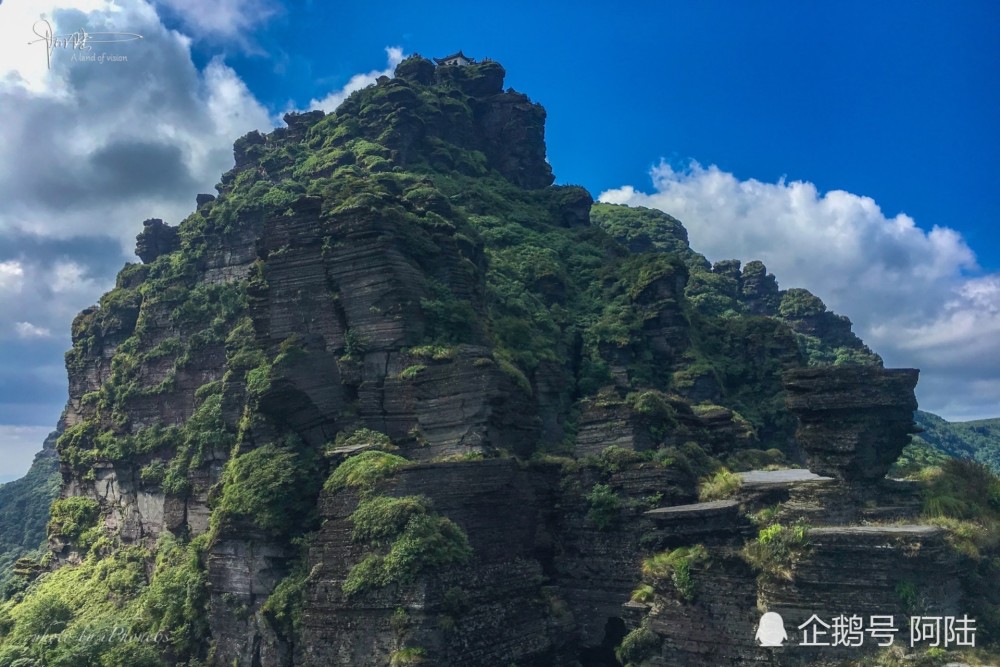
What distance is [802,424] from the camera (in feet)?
75.4

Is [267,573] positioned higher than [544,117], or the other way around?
[544,117]

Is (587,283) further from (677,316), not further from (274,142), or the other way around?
(274,142)

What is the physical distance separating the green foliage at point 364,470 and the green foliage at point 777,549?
36.4ft

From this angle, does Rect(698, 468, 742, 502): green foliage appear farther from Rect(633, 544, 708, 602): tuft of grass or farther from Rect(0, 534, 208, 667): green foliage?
Rect(0, 534, 208, 667): green foliage

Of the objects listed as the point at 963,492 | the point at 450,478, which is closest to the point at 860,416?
the point at 963,492

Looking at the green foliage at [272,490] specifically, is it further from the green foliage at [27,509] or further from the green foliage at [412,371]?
the green foliage at [27,509]

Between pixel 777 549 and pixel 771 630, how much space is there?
7.09ft

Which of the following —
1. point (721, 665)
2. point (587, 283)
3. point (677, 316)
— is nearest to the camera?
point (721, 665)

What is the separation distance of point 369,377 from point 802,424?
53.4ft

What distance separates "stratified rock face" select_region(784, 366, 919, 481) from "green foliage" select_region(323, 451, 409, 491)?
1328 centimetres

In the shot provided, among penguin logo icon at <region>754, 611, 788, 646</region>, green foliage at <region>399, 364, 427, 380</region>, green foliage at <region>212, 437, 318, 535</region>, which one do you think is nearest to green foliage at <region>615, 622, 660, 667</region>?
penguin logo icon at <region>754, 611, 788, 646</region>

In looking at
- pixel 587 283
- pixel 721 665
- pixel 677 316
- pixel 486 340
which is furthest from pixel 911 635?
pixel 587 283

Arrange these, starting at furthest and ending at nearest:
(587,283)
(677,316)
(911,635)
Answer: (587,283)
(677,316)
(911,635)

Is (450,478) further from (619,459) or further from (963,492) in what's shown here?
(963,492)
